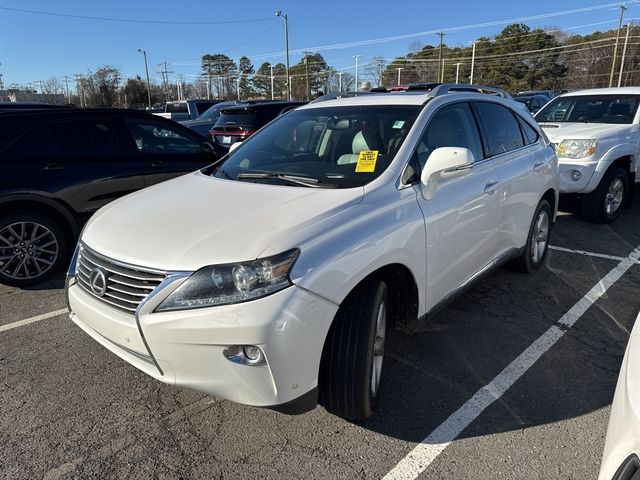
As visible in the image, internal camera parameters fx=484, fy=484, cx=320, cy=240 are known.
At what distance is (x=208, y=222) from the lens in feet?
8.14

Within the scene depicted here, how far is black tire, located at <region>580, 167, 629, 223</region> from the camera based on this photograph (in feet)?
21.3

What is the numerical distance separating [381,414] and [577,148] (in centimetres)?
533

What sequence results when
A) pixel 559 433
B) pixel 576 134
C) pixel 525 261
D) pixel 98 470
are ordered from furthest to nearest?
pixel 576 134, pixel 525 261, pixel 559 433, pixel 98 470

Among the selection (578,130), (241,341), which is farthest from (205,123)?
(241,341)

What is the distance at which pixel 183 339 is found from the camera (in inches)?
83.4

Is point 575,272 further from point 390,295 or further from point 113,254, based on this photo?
point 113,254

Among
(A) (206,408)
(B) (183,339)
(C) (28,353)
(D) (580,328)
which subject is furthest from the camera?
(D) (580,328)

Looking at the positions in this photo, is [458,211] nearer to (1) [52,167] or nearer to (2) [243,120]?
(1) [52,167]

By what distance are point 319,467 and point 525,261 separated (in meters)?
3.07

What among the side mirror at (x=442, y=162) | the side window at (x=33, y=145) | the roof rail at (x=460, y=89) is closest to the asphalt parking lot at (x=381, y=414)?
the side mirror at (x=442, y=162)

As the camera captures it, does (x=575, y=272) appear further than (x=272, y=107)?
No

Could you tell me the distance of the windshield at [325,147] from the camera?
2.96m

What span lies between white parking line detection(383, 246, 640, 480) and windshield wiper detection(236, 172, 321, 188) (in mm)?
1519

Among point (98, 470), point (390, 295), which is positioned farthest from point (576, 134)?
point (98, 470)
